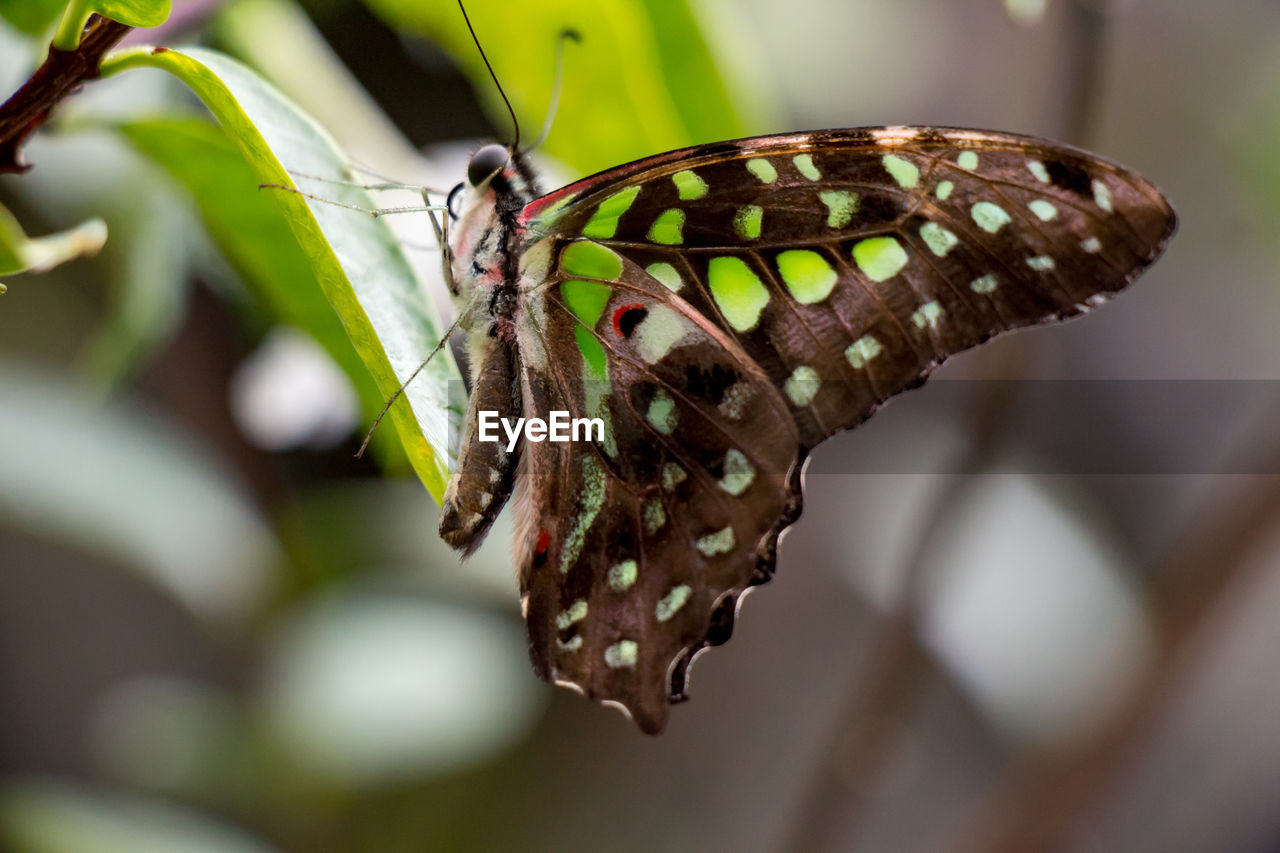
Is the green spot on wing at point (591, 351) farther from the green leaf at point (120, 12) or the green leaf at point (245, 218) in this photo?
the green leaf at point (120, 12)

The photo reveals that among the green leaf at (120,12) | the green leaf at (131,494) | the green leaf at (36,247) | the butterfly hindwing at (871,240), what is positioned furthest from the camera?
the green leaf at (131,494)

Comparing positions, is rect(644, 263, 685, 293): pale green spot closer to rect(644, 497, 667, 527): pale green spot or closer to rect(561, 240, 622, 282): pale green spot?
rect(561, 240, 622, 282): pale green spot

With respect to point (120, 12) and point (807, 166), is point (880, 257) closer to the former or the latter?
point (807, 166)

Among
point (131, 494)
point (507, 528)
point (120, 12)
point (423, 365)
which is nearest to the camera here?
point (120, 12)

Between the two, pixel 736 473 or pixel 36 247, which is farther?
pixel 736 473

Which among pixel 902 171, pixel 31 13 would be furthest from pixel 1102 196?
pixel 31 13

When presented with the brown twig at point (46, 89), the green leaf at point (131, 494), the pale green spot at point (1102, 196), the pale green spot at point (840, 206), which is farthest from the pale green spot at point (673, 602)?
the green leaf at point (131, 494)

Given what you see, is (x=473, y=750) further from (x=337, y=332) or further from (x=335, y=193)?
(x=335, y=193)

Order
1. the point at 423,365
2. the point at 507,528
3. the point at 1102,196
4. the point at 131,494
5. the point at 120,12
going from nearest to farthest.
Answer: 1. the point at 120,12
2. the point at 423,365
3. the point at 1102,196
4. the point at 131,494
5. the point at 507,528
